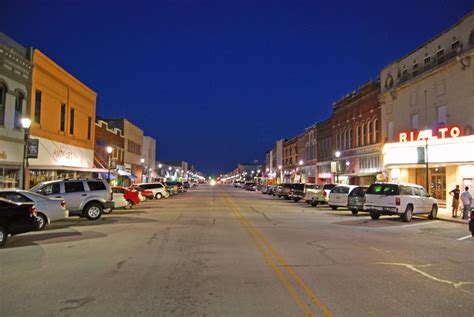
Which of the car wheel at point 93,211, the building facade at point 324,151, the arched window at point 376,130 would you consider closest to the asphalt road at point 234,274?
the car wheel at point 93,211

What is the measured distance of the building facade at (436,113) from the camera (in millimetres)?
29422

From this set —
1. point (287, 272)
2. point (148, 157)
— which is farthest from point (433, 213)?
point (148, 157)

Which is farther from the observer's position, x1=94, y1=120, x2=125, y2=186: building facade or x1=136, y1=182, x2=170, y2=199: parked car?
x1=94, y1=120, x2=125, y2=186: building facade

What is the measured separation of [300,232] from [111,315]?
38.4ft

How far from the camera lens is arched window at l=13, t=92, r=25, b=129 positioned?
2898 cm

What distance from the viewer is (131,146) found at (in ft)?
235

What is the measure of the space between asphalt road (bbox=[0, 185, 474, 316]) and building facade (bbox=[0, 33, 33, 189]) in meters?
13.0

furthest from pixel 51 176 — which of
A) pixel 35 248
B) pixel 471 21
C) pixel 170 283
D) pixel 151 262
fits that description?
pixel 471 21

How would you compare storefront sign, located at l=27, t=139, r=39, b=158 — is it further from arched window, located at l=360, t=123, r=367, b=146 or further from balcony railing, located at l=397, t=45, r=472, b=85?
arched window, located at l=360, t=123, r=367, b=146

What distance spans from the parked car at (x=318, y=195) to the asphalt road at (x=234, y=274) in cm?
1894

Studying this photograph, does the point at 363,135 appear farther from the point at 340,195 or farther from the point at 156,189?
the point at 156,189

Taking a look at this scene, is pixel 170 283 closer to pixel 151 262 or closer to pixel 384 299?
pixel 151 262

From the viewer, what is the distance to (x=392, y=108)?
41.5m

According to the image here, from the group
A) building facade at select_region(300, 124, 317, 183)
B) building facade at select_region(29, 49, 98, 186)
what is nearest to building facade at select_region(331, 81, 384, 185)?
building facade at select_region(300, 124, 317, 183)
